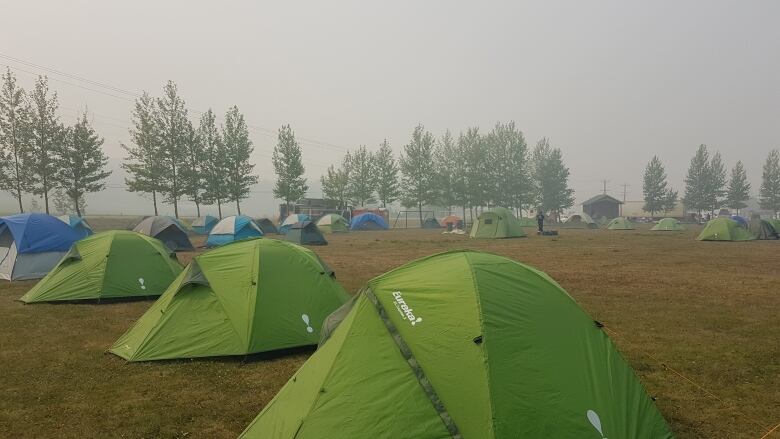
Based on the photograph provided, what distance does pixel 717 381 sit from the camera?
6.53 metres

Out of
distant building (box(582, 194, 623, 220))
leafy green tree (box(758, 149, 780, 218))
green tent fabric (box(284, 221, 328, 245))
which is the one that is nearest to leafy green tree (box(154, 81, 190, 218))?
green tent fabric (box(284, 221, 328, 245))

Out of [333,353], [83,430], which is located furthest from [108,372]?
[333,353]

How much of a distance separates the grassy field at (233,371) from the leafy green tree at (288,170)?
44264 mm

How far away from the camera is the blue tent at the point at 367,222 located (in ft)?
179

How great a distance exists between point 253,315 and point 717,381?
6.67m

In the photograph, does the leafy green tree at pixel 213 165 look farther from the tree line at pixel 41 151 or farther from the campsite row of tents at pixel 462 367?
the campsite row of tents at pixel 462 367

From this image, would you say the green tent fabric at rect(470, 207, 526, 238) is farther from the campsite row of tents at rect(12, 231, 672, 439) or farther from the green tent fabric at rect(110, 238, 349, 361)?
the campsite row of tents at rect(12, 231, 672, 439)

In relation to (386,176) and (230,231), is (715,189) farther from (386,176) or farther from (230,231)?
(230,231)

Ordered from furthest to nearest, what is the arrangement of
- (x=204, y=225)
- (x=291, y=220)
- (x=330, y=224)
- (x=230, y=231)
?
1. (x=330, y=224)
2. (x=204, y=225)
3. (x=291, y=220)
4. (x=230, y=231)

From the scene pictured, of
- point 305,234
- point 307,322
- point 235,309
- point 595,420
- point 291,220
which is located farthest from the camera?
point 291,220

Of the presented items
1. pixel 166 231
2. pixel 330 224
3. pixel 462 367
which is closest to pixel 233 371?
pixel 462 367

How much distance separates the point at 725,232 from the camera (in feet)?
109

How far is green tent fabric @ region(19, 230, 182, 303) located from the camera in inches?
442

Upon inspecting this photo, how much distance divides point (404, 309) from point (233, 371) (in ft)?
11.5
